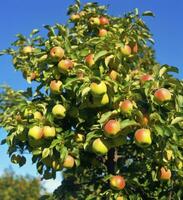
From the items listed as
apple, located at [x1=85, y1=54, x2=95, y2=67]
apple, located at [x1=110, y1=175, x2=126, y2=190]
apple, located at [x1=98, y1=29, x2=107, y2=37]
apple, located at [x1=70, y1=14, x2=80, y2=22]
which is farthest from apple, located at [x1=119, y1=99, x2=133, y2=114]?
apple, located at [x1=70, y1=14, x2=80, y2=22]

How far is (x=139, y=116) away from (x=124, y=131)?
320 mm

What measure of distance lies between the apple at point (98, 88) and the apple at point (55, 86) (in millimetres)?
724

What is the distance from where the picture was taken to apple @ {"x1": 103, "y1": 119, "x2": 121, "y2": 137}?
5914 mm

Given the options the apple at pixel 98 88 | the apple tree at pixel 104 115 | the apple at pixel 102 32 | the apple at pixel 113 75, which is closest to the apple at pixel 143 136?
the apple tree at pixel 104 115

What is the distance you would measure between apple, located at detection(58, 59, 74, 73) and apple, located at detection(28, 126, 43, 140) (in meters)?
0.86

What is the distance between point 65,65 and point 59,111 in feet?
2.09

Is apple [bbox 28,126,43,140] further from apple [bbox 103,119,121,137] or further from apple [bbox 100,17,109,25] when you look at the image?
apple [bbox 100,17,109,25]

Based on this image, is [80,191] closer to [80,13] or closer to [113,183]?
[113,183]

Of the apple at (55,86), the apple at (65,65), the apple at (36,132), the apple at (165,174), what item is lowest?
the apple at (165,174)

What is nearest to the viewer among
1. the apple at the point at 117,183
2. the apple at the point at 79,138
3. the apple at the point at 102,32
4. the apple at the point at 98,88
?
the apple at the point at 98,88

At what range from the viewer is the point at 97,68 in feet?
21.5

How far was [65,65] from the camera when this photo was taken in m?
6.54

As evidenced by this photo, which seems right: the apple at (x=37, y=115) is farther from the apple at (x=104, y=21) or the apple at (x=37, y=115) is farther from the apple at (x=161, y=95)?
the apple at (x=104, y=21)

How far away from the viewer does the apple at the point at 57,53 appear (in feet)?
21.7
